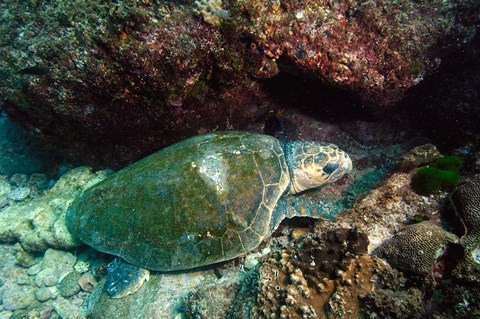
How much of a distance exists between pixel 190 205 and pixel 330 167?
7.18 feet

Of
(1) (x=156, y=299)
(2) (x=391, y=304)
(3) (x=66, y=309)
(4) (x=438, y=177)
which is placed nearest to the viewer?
(2) (x=391, y=304)

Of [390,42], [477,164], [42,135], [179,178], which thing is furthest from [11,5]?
[477,164]

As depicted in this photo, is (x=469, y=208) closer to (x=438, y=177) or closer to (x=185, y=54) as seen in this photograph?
(x=438, y=177)

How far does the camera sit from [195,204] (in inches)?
142

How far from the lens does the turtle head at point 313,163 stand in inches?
165

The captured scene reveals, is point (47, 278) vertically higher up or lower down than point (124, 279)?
lower down

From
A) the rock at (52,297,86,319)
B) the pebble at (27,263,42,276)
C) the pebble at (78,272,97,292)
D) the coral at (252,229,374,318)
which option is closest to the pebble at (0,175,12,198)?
the pebble at (27,263,42,276)

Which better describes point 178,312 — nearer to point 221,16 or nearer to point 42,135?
point 42,135

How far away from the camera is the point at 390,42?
12.9 ft

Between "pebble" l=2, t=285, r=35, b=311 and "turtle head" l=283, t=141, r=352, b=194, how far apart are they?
16.3ft

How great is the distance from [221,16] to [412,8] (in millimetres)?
2867

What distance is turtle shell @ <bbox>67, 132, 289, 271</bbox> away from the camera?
141 inches

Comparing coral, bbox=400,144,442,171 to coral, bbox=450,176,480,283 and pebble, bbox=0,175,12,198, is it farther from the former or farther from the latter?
pebble, bbox=0,175,12,198

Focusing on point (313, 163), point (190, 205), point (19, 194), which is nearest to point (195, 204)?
point (190, 205)
